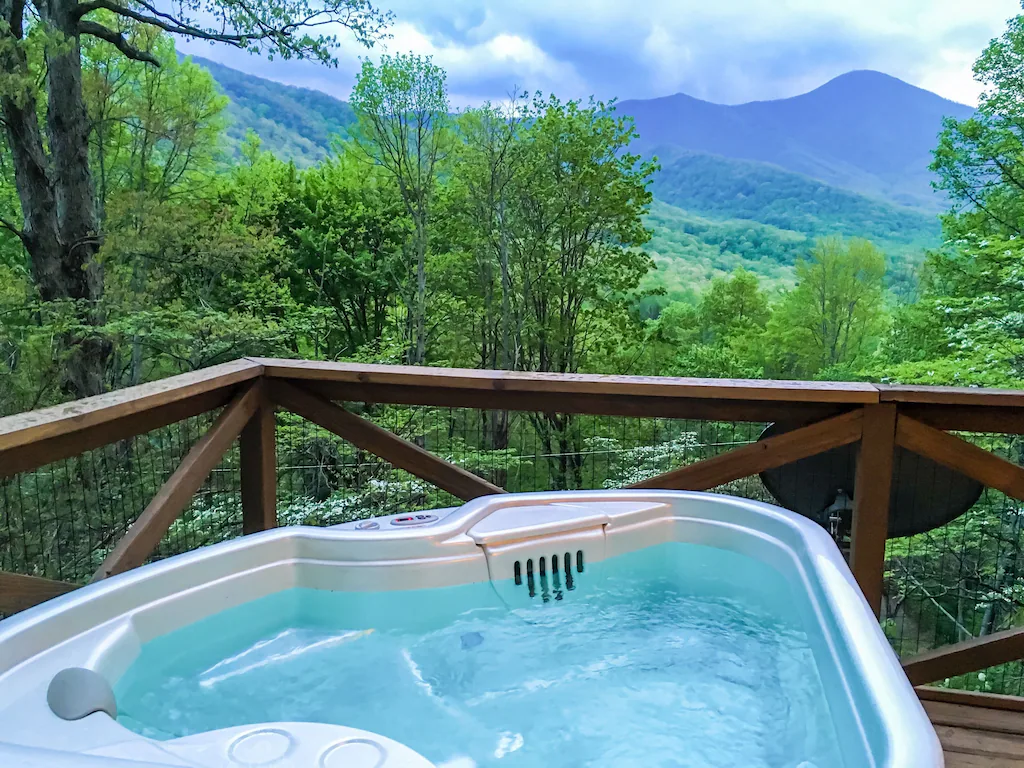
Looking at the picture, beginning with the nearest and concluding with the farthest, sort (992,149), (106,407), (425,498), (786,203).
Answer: (106,407) < (425,498) < (992,149) < (786,203)

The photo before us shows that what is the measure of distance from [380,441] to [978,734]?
4.93 feet

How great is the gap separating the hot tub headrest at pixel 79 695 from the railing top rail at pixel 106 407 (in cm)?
38

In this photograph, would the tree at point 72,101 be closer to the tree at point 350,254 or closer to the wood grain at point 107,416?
the tree at point 350,254

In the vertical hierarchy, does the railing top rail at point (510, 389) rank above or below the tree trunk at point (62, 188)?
below

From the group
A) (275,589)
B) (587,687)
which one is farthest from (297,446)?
(587,687)

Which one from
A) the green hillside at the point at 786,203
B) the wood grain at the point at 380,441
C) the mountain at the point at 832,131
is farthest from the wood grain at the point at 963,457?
the mountain at the point at 832,131

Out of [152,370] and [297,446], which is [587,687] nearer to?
[297,446]

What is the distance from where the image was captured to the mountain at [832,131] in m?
14.6

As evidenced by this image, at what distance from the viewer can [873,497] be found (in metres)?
1.71

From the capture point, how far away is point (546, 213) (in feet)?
26.9

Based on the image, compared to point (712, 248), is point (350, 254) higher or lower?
lower

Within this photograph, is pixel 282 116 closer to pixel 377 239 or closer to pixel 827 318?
pixel 377 239

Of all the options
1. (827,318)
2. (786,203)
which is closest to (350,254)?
(827,318)

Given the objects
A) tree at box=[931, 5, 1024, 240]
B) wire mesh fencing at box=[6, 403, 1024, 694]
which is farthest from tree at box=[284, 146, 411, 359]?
tree at box=[931, 5, 1024, 240]
